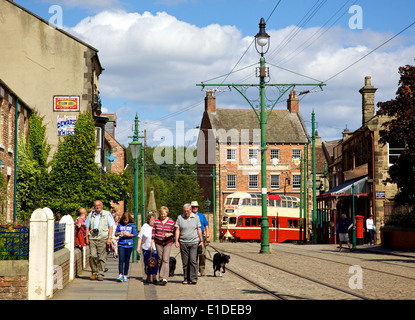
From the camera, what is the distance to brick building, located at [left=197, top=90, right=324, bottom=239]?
2771 inches

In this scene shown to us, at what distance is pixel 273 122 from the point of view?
243 ft

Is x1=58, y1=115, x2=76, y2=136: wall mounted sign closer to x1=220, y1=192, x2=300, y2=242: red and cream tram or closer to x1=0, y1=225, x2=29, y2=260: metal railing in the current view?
x1=0, y1=225, x2=29, y2=260: metal railing

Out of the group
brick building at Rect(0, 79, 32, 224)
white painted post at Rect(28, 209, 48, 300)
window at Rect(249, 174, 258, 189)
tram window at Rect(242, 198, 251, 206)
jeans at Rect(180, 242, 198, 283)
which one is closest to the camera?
Answer: white painted post at Rect(28, 209, 48, 300)

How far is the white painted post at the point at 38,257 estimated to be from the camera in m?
11.1

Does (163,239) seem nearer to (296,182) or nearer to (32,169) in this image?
(32,169)

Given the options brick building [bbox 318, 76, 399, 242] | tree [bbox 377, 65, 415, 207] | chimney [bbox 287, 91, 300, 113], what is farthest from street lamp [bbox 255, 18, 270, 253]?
chimney [bbox 287, 91, 300, 113]

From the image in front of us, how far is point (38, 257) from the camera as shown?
37.0 feet

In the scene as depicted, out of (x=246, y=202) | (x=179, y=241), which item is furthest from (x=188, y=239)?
(x=246, y=202)

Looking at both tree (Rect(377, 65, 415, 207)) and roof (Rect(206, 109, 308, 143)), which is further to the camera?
roof (Rect(206, 109, 308, 143))

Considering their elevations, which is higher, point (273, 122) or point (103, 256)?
point (273, 122)

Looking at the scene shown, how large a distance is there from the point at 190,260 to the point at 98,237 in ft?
7.75

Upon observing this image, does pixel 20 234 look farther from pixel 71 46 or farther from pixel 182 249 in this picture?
pixel 71 46

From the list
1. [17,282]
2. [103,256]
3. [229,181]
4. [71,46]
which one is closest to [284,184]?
[229,181]
